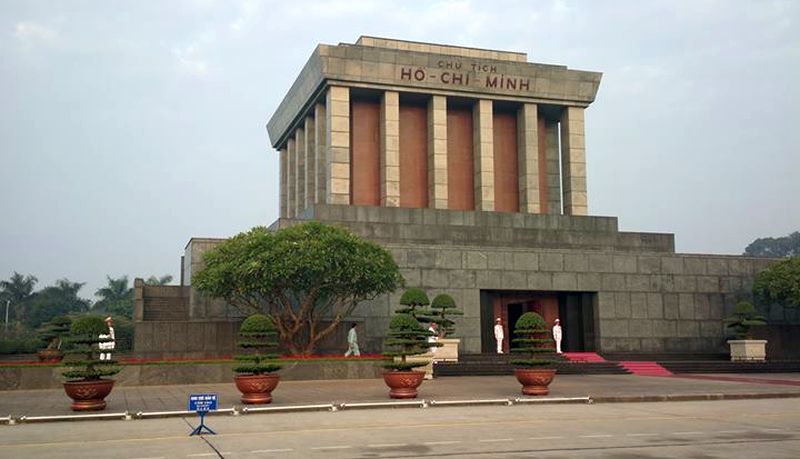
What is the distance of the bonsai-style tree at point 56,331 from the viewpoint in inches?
1190

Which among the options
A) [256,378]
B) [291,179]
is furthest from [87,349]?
[291,179]

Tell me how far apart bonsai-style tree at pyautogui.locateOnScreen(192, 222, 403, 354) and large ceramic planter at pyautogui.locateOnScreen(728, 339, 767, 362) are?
16.5 meters

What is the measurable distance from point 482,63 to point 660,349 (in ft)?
60.3

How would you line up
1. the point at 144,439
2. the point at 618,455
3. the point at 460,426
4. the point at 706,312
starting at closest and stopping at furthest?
the point at 618,455 < the point at 144,439 < the point at 460,426 < the point at 706,312

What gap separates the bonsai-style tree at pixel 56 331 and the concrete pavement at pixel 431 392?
5463 mm

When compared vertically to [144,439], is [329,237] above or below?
above

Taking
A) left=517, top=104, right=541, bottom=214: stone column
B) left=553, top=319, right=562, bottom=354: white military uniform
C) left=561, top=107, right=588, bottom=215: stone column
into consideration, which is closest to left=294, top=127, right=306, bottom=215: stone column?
left=517, top=104, right=541, bottom=214: stone column

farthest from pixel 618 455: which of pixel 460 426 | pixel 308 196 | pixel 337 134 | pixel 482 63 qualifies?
pixel 308 196

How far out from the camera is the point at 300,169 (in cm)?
5212

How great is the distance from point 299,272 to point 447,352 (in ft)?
22.5

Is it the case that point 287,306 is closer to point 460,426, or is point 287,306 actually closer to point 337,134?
point 337,134

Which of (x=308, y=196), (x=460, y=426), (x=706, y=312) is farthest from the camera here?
(x=308, y=196)

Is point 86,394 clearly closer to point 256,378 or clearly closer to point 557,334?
point 256,378

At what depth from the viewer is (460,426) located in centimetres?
1565
